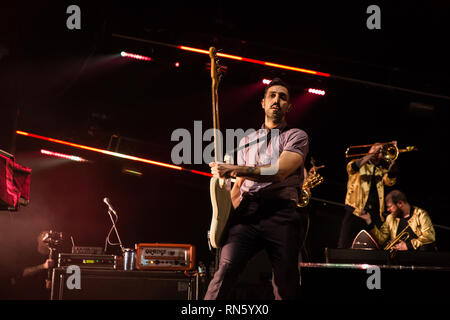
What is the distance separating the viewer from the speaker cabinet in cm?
488

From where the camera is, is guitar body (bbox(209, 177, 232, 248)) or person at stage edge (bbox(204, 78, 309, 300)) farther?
guitar body (bbox(209, 177, 232, 248))

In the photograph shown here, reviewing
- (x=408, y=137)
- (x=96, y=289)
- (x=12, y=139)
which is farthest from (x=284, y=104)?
(x=408, y=137)

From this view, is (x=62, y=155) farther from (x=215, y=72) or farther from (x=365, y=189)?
(x=215, y=72)

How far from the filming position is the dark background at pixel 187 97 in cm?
734

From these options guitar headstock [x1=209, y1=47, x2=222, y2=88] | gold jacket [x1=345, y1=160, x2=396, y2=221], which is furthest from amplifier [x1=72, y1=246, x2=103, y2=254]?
gold jacket [x1=345, y1=160, x2=396, y2=221]

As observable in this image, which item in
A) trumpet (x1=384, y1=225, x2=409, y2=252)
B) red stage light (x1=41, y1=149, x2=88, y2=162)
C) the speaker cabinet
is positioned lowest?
the speaker cabinet

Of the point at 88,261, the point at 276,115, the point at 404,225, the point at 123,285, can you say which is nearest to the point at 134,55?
the point at 88,261

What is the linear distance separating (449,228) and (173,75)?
5.90 m

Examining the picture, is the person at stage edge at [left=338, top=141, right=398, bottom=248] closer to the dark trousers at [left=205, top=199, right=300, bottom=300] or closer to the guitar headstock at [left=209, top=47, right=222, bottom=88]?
the guitar headstock at [left=209, top=47, right=222, bottom=88]

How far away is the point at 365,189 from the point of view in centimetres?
705

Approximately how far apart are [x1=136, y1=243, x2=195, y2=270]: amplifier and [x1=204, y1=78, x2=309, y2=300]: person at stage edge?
2178 millimetres

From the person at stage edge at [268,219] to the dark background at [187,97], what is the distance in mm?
4282

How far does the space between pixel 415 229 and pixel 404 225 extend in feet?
0.69

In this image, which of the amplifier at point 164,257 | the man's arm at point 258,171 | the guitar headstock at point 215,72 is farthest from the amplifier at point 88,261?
the man's arm at point 258,171
